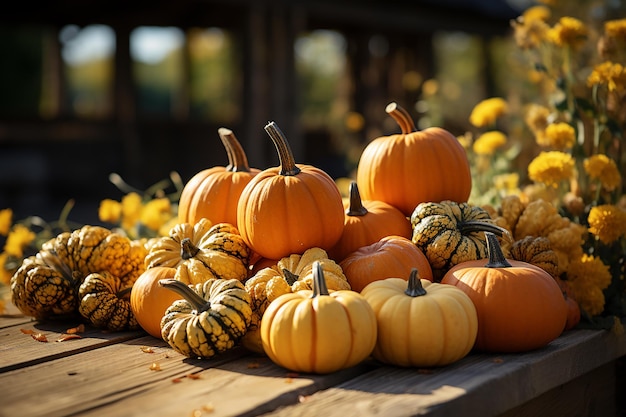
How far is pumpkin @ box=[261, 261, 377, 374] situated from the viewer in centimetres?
198

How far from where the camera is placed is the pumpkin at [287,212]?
2.53 metres

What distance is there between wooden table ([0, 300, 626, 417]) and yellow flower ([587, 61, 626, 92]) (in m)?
1.11

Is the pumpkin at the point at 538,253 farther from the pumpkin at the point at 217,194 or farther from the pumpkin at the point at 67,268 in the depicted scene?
the pumpkin at the point at 67,268

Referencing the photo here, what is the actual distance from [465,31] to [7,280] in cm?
1005

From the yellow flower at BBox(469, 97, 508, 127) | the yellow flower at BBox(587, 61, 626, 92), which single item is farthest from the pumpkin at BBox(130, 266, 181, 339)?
the yellow flower at BBox(469, 97, 508, 127)

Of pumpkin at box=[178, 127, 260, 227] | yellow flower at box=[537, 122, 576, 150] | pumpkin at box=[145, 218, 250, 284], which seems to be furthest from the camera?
yellow flower at box=[537, 122, 576, 150]

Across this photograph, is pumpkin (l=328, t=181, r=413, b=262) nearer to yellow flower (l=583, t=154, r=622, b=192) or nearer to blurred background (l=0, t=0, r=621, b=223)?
yellow flower (l=583, t=154, r=622, b=192)

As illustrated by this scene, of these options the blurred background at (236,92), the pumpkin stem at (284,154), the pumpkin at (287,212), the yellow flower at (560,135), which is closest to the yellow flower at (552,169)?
the yellow flower at (560,135)

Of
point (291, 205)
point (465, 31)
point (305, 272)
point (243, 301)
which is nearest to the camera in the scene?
point (243, 301)

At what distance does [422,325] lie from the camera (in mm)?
2053

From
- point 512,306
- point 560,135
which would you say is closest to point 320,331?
point 512,306

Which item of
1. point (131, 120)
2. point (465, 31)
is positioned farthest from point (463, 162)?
point (465, 31)

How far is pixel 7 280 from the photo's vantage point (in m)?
3.55

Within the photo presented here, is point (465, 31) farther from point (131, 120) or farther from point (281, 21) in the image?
point (131, 120)
